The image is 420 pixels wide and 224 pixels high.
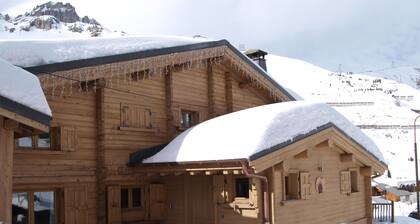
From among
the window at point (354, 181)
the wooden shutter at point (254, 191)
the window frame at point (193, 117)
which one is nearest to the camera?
the wooden shutter at point (254, 191)

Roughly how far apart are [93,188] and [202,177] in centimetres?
285

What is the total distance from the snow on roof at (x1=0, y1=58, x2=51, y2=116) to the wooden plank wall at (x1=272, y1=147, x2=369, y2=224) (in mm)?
6610

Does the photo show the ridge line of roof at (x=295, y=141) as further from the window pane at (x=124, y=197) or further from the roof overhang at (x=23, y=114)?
the roof overhang at (x=23, y=114)

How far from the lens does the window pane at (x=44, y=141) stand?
12062 mm

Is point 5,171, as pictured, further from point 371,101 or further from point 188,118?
point 371,101

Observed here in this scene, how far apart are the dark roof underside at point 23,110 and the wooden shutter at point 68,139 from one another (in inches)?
166

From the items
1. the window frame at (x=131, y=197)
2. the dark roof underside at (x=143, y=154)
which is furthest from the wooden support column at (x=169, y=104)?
the window frame at (x=131, y=197)

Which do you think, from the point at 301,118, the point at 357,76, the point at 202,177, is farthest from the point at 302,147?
the point at 357,76

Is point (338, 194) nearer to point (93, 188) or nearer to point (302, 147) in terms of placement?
point (302, 147)

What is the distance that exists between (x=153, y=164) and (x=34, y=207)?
312cm

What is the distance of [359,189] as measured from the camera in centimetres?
1725

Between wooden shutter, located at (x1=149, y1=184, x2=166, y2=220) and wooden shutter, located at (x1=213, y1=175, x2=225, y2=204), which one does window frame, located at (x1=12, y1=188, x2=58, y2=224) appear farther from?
wooden shutter, located at (x1=213, y1=175, x2=225, y2=204)

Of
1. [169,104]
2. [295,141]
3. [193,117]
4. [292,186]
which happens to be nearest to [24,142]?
[169,104]

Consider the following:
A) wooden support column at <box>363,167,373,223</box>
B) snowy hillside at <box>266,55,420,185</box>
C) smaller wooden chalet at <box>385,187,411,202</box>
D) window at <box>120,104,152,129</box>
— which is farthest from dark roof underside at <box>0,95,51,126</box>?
snowy hillside at <box>266,55,420,185</box>
